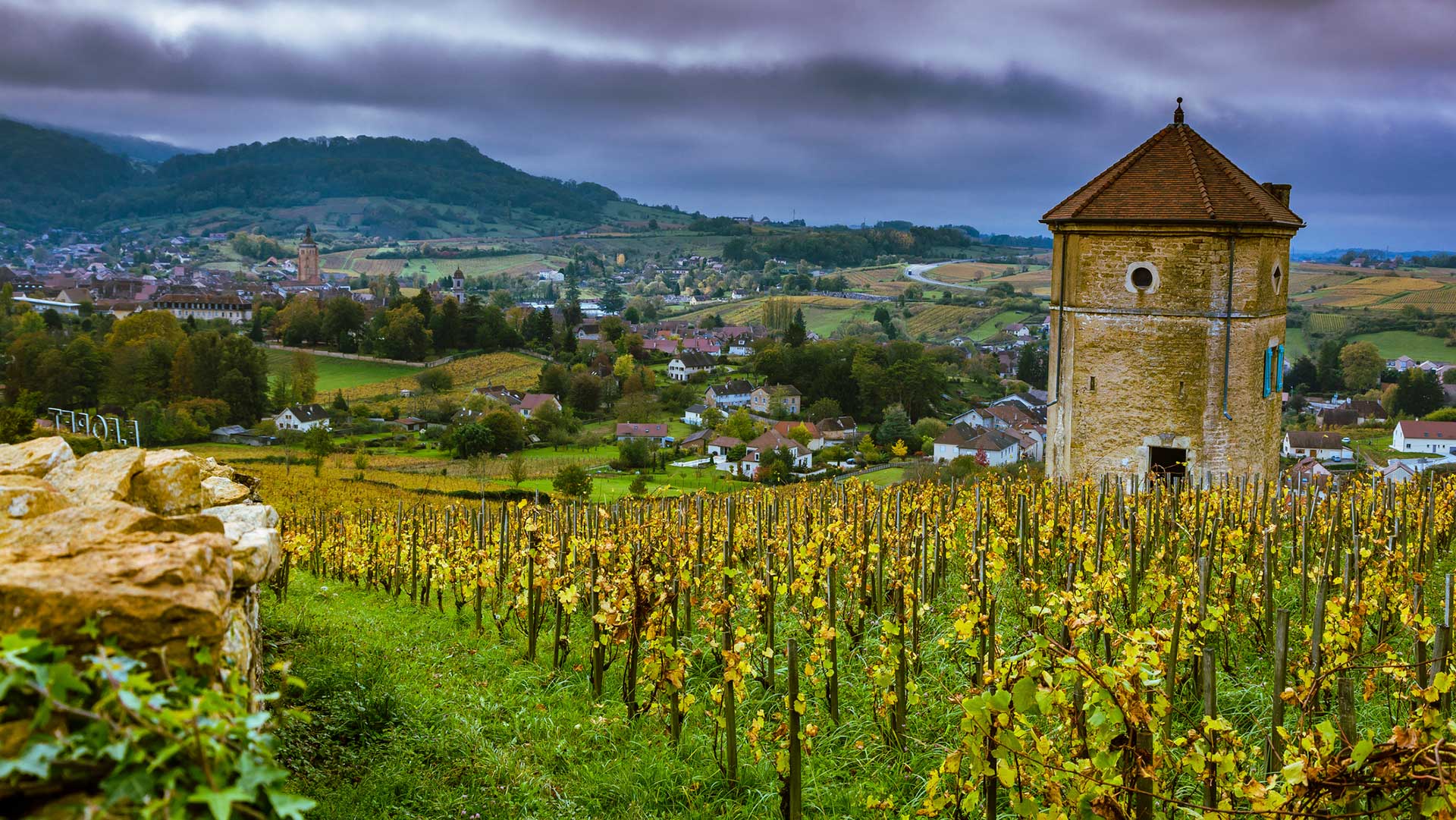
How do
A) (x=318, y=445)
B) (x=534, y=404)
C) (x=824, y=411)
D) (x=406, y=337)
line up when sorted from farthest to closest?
(x=406, y=337) < (x=824, y=411) < (x=534, y=404) < (x=318, y=445)

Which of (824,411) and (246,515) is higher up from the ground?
(246,515)

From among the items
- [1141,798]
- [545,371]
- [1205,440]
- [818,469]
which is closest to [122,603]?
[1141,798]

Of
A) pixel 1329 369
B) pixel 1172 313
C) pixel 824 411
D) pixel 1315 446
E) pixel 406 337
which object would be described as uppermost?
pixel 1172 313

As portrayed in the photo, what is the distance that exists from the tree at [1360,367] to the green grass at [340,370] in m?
69.5

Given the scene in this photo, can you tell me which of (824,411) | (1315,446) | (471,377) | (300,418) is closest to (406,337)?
(471,377)

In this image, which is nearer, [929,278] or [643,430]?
[643,430]

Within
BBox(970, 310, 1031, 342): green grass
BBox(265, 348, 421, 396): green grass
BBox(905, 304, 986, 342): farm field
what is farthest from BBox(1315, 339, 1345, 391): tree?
BBox(265, 348, 421, 396): green grass

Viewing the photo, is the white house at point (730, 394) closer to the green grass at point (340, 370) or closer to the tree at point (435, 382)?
the tree at point (435, 382)

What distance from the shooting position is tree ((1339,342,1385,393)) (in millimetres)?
71375

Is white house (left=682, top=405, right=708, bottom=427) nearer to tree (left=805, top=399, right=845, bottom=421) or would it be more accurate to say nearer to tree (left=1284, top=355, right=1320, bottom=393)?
tree (left=805, top=399, right=845, bottom=421)

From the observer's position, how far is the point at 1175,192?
14961mm

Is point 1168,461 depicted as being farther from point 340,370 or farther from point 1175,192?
point 340,370

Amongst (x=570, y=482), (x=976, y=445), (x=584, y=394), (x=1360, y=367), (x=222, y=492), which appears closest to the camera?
(x=222, y=492)

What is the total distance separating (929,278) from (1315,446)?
117974mm
